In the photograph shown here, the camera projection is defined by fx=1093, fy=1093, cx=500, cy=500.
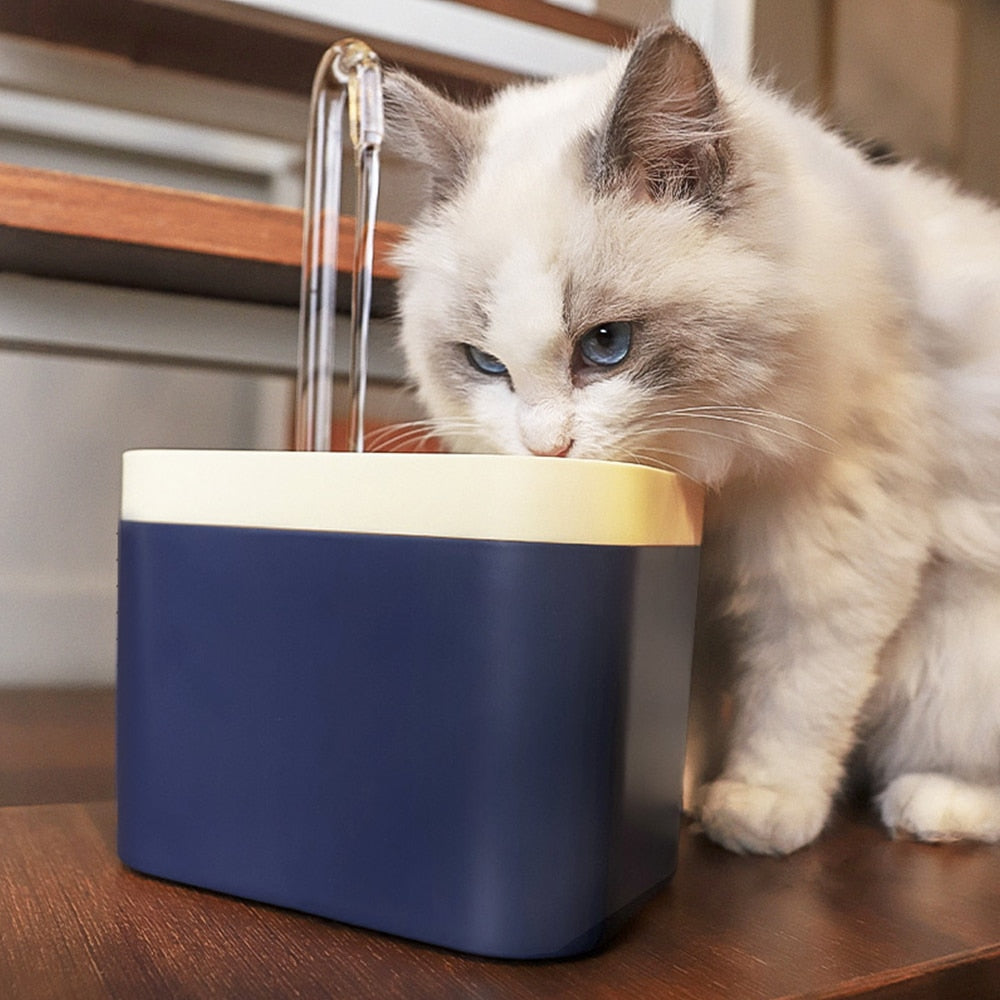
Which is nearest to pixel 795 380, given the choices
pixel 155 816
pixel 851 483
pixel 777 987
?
pixel 851 483

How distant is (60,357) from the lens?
1401 mm

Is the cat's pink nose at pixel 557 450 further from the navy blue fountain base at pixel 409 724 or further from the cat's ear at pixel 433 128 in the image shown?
the cat's ear at pixel 433 128

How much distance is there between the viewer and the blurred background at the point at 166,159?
125cm

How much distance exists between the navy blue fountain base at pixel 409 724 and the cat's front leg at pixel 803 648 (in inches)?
6.1

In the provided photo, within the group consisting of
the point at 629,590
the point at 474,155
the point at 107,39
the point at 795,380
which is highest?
the point at 107,39

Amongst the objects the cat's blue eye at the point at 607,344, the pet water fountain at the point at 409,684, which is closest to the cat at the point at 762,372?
the cat's blue eye at the point at 607,344

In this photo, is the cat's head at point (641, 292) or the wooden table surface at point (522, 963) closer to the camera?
the wooden table surface at point (522, 963)

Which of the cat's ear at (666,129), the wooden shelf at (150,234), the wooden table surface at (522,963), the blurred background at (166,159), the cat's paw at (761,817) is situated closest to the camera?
the wooden table surface at (522,963)

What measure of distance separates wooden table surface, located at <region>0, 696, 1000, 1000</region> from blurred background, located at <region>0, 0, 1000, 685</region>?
0.69 meters

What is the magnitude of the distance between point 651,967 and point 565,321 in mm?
366

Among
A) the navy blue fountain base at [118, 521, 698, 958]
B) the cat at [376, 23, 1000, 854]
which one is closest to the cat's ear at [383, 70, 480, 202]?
the cat at [376, 23, 1000, 854]

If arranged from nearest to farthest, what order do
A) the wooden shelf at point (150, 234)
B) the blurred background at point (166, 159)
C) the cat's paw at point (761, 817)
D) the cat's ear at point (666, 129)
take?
the cat's ear at point (666, 129) → the cat's paw at point (761, 817) → the wooden shelf at point (150, 234) → the blurred background at point (166, 159)

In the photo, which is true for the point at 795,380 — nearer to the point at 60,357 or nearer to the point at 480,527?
the point at 480,527

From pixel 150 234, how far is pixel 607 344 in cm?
48
